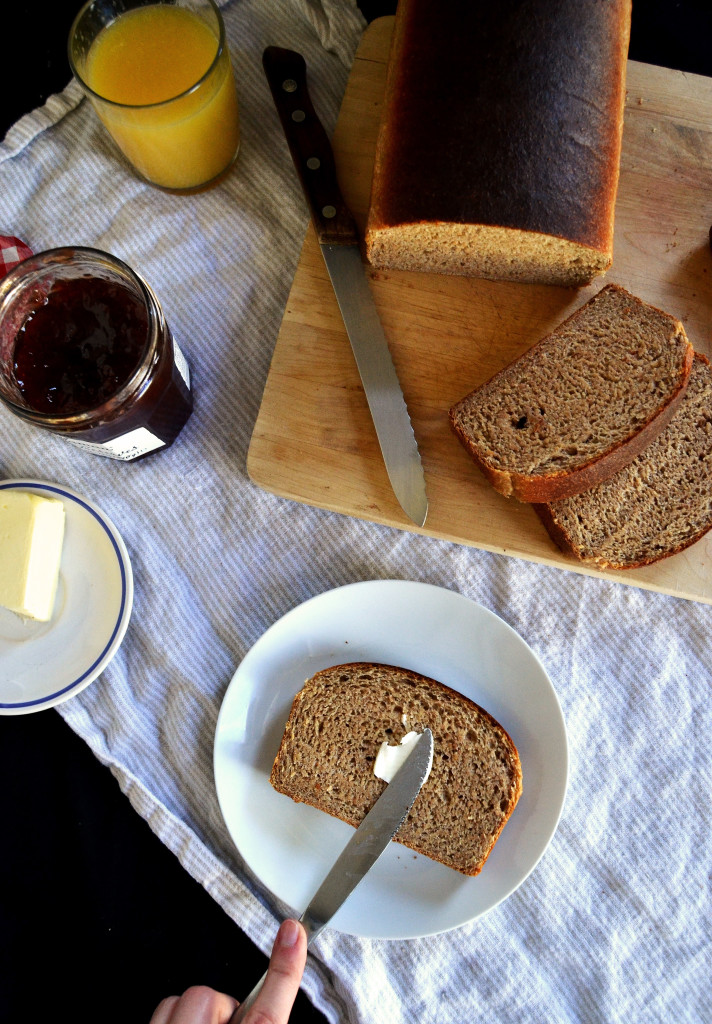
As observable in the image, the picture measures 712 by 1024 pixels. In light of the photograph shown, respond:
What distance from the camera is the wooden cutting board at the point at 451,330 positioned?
1643mm

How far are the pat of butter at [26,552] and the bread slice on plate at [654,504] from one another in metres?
1.10

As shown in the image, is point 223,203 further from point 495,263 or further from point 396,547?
point 396,547

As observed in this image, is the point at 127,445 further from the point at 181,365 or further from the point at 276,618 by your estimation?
the point at 276,618

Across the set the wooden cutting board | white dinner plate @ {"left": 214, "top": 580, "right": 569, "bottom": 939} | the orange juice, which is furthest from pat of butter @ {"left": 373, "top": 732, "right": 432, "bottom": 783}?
the orange juice

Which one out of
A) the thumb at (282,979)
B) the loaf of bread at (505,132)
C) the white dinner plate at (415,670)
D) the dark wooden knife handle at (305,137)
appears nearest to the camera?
the thumb at (282,979)

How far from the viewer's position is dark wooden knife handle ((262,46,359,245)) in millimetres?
1712

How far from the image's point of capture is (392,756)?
5.34 ft

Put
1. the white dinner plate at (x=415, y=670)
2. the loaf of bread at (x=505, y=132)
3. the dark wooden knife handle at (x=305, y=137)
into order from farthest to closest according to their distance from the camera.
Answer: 1. the dark wooden knife handle at (x=305, y=137)
2. the white dinner plate at (x=415, y=670)
3. the loaf of bread at (x=505, y=132)

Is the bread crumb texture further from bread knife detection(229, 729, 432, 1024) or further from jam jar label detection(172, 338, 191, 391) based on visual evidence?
bread knife detection(229, 729, 432, 1024)

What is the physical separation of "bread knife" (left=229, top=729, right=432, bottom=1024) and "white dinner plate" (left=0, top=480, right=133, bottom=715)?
685 mm

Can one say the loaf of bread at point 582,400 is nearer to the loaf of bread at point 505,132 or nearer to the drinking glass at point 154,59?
the loaf of bread at point 505,132

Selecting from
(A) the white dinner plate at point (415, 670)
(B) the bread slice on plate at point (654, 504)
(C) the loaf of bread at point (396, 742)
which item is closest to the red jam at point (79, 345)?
(A) the white dinner plate at point (415, 670)

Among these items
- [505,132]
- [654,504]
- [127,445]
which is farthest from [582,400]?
[127,445]

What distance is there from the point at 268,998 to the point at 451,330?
1428 mm
